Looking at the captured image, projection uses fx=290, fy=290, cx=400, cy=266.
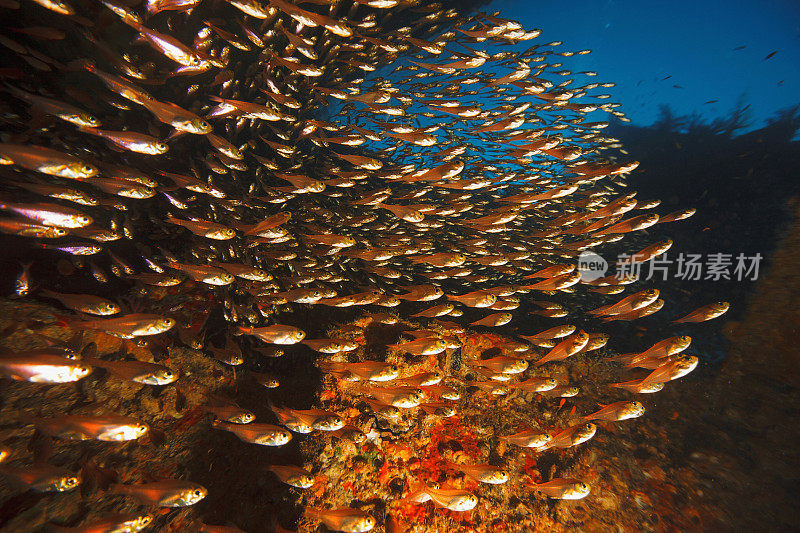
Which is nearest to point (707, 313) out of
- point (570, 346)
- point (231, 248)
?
point (570, 346)

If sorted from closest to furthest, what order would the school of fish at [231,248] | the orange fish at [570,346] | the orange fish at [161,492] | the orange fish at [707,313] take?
the orange fish at [161,492], the school of fish at [231,248], the orange fish at [570,346], the orange fish at [707,313]

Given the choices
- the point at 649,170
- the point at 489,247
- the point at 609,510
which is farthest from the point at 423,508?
the point at 649,170

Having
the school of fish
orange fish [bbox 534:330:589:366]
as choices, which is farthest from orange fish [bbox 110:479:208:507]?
orange fish [bbox 534:330:589:366]

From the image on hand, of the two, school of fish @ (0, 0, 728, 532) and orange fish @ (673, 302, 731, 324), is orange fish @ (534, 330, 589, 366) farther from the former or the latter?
orange fish @ (673, 302, 731, 324)

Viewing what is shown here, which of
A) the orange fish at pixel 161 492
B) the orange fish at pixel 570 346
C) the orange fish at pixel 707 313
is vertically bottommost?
the orange fish at pixel 161 492

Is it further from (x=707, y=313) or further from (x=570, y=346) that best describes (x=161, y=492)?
(x=707, y=313)

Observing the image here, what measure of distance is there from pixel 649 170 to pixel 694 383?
30.2 feet

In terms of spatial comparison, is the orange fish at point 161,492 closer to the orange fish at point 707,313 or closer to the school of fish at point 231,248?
the school of fish at point 231,248

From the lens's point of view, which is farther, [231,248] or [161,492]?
[231,248]

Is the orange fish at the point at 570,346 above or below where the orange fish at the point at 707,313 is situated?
below

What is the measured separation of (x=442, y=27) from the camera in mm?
13898

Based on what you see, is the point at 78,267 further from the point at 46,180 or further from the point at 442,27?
Answer: the point at 442,27

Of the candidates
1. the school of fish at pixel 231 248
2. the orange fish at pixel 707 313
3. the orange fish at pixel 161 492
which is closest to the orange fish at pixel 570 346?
the school of fish at pixel 231 248

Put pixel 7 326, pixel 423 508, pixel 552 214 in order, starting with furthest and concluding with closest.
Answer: pixel 552 214 < pixel 423 508 < pixel 7 326
